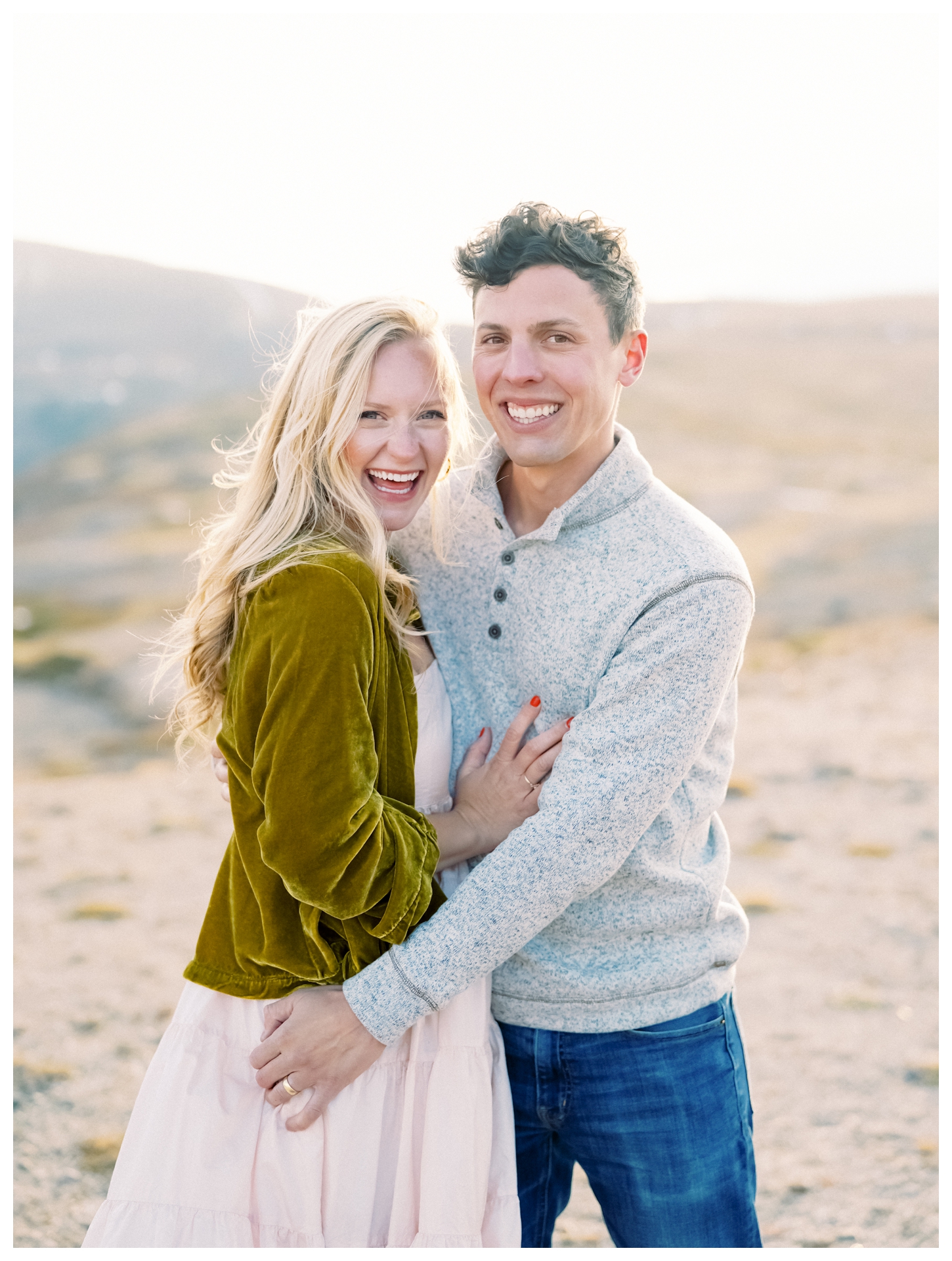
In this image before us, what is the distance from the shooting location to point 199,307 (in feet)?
158

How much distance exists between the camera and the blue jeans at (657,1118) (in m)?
2.01

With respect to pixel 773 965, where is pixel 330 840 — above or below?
above

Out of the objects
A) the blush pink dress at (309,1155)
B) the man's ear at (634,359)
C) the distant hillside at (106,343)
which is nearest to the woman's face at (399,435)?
the man's ear at (634,359)

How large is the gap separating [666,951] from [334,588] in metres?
1.00

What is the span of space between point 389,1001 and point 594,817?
19.6 inches

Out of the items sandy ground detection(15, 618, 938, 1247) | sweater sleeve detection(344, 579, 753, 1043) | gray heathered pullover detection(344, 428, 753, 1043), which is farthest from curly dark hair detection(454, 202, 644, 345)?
sandy ground detection(15, 618, 938, 1247)

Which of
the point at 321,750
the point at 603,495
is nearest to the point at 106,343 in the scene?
the point at 603,495

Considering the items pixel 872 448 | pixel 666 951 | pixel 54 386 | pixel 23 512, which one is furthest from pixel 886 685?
pixel 54 386

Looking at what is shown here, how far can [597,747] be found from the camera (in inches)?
73.5

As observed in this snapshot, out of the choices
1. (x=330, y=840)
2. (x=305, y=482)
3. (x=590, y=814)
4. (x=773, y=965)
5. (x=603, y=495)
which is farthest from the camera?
(x=773, y=965)

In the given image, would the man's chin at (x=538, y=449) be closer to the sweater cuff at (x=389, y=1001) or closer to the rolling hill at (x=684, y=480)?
the rolling hill at (x=684, y=480)

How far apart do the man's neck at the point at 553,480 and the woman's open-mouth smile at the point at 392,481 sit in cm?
25

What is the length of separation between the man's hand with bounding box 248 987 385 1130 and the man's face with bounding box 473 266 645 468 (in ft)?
3.76

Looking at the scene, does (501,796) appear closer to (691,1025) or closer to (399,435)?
(691,1025)
